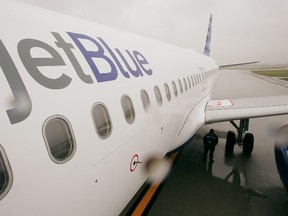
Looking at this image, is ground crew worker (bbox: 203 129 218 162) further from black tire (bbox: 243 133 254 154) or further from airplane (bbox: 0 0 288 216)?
airplane (bbox: 0 0 288 216)

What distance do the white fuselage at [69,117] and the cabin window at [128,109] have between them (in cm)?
8

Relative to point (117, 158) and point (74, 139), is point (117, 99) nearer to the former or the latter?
point (117, 158)

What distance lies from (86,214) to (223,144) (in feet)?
26.0

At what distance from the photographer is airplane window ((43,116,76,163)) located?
2295mm

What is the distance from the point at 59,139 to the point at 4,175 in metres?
0.60

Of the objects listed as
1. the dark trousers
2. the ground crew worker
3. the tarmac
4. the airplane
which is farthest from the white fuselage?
the dark trousers

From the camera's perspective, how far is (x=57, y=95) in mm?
2434

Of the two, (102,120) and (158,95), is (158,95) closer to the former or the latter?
(158,95)

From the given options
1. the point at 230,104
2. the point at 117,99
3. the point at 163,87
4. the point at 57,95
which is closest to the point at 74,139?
the point at 57,95

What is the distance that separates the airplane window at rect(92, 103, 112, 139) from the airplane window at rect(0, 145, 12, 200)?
1084 millimetres

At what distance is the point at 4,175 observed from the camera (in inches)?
75.1

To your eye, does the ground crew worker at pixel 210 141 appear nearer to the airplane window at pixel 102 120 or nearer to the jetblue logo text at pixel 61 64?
the jetblue logo text at pixel 61 64

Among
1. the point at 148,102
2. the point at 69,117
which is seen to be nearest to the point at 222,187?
the point at 148,102

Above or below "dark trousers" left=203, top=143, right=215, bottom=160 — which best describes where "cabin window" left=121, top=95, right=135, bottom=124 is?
above
